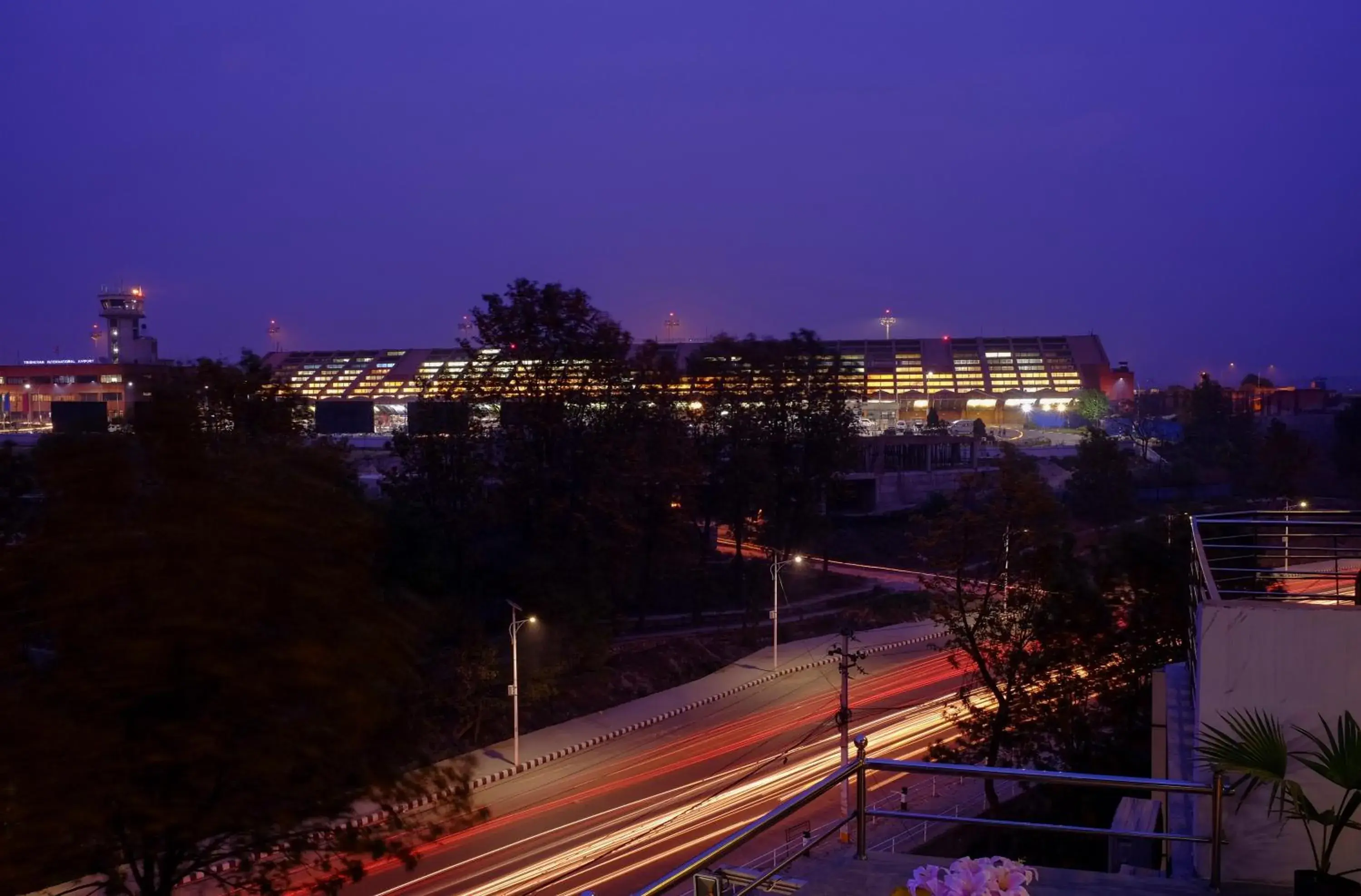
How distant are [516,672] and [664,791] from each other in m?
2.47

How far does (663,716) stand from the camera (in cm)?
1460

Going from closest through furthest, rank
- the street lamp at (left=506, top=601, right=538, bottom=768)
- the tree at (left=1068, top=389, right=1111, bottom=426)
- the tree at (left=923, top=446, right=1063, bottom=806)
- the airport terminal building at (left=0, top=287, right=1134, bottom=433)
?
the tree at (left=923, top=446, right=1063, bottom=806) < the street lamp at (left=506, top=601, right=538, bottom=768) < the airport terminal building at (left=0, top=287, right=1134, bottom=433) < the tree at (left=1068, top=389, right=1111, bottom=426)

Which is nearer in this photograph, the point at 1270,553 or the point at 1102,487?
the point at 1270,553

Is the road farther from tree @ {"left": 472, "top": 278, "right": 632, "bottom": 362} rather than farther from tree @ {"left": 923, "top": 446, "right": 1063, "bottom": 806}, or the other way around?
tree @ {"left": 472, "top": 278, "right": 632, "bottom": 362}

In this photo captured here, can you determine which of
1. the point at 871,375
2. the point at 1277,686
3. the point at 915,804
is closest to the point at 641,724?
the point at 915,804

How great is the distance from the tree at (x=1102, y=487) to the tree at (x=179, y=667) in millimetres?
→ 21956

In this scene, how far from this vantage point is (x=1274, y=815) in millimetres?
3268

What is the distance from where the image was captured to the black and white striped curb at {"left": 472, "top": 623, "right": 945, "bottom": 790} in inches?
476

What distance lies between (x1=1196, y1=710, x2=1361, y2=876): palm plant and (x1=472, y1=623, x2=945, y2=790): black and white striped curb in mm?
7899

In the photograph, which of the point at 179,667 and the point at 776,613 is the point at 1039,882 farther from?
the point at 776,613

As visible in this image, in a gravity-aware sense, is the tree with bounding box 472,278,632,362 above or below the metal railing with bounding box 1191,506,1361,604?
above

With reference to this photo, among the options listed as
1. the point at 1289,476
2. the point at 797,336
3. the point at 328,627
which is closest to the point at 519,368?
the point at 797,336

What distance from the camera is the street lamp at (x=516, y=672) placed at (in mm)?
12383

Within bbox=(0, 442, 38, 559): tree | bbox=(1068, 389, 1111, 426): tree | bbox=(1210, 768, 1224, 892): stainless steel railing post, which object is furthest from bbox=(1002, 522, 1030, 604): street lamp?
bbox=(1068, 389, 1111, 426): tree
